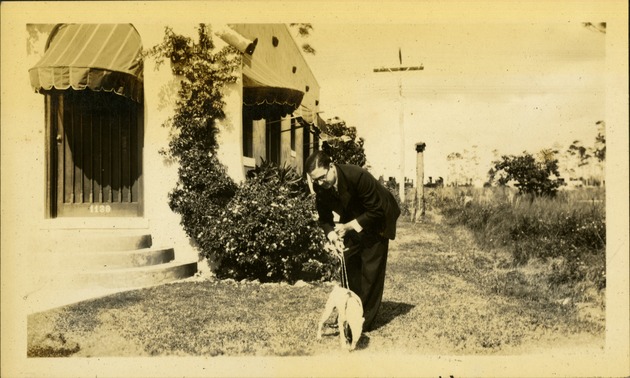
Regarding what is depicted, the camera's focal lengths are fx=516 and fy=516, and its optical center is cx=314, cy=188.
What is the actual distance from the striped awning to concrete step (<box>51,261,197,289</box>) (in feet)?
6.19

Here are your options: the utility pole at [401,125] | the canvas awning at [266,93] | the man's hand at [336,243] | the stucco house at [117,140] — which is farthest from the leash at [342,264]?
the canvas awning at [266,93]

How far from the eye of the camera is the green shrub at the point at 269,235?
5.73 meters

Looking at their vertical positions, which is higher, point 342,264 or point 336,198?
point 336,198

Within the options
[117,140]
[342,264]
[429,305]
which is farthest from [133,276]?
[429,305]

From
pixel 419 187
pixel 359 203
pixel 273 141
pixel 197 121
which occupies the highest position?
pixel 197 121

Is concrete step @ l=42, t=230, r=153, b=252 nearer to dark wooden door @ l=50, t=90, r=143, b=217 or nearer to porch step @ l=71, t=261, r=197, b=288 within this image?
porch step @ l=71, t=261, r=197, b=288

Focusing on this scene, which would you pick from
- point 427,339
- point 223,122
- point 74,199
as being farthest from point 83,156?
point 427,339

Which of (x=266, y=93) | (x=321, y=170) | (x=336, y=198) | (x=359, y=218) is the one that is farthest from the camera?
(x=266, y=93)

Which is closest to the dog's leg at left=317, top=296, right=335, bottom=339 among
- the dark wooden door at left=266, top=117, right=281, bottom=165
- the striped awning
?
the dark wooden door at left=266, top=117, right=281, bottom=165

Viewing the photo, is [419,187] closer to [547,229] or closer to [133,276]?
[547,229]

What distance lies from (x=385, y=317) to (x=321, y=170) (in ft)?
5.47

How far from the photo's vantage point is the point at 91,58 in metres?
5.43

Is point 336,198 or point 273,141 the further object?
point 273,141

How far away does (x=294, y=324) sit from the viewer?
16.4 ft
